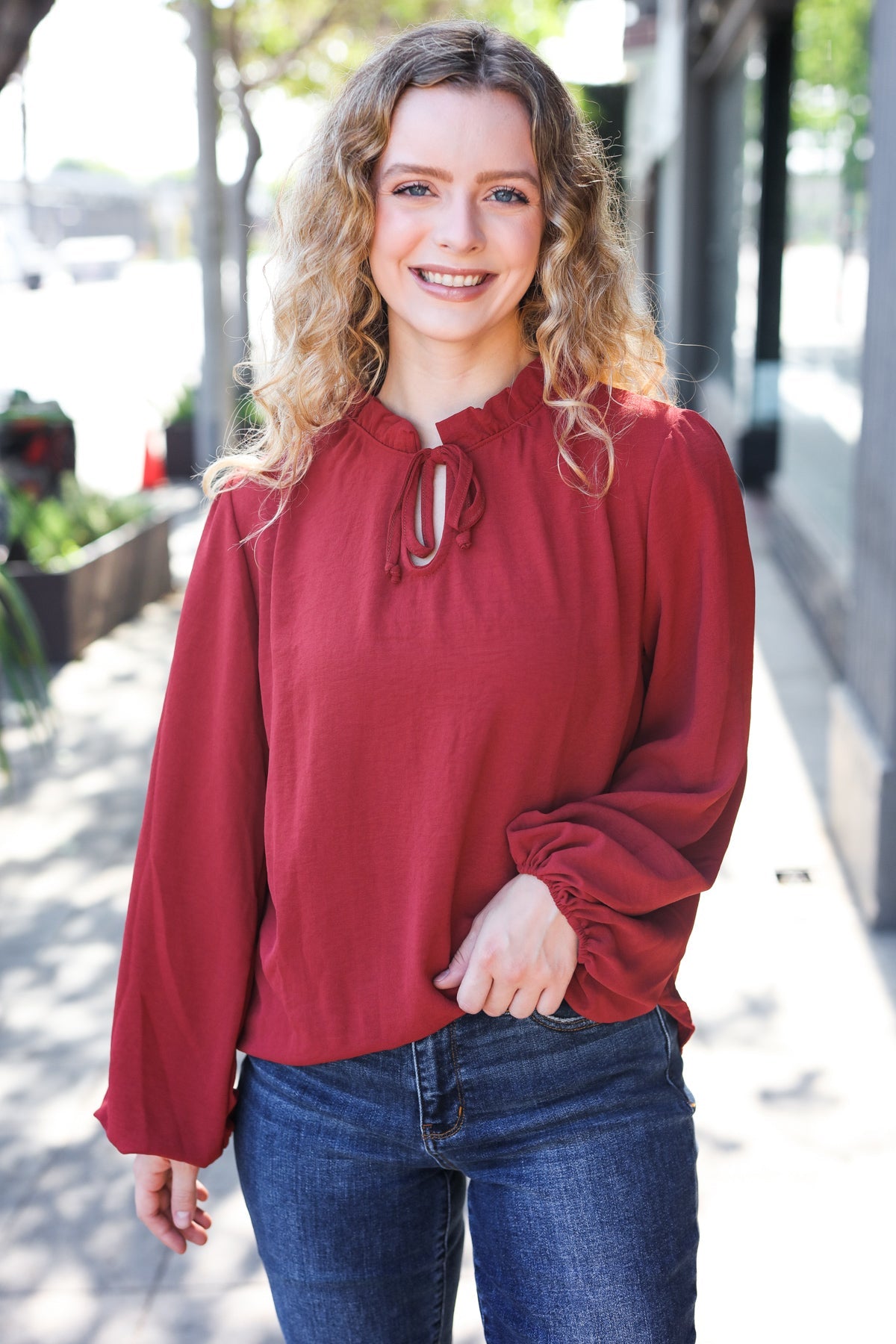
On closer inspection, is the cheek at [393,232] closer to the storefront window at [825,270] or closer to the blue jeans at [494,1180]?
the blue jeans at [494,1180]

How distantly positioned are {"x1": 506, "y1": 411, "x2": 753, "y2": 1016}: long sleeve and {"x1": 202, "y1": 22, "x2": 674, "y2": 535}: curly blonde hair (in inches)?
4.5

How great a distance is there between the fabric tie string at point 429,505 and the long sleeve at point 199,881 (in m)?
0.21

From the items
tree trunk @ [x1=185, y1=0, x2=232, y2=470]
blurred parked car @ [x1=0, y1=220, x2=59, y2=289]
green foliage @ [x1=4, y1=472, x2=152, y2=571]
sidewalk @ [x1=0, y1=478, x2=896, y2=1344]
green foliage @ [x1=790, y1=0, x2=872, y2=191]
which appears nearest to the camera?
sidewalk @ [x1=0, y1=478, x2=896, y2=1344]

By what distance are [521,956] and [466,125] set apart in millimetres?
957

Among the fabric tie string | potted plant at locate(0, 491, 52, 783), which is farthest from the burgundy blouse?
potted plant at locate(0, 491, 52, 783)

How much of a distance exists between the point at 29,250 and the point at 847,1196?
45249mm

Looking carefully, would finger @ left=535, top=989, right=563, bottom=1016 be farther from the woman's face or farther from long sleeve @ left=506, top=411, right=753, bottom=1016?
the woman's face

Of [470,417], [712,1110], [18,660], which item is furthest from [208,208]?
[470,417]

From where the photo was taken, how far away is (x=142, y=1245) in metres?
3.16

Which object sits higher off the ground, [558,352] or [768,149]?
[768,149]

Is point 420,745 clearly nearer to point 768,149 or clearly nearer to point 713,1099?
point 713,1099

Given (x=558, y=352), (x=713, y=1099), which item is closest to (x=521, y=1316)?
(x=558, y=352)

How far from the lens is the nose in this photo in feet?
5.52

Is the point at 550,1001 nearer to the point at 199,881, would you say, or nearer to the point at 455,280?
the point at 199,881
